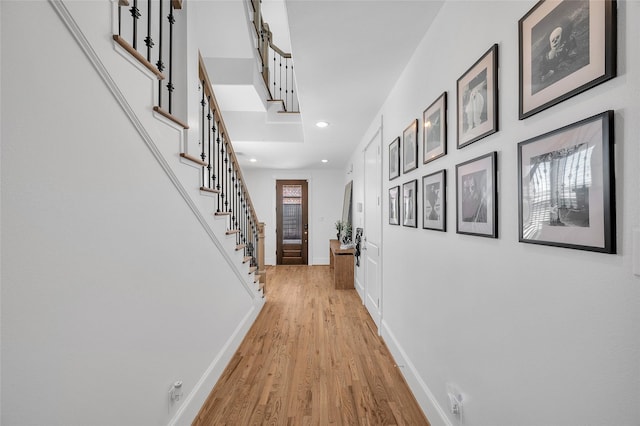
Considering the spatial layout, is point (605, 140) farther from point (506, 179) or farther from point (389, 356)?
point (389, 356)

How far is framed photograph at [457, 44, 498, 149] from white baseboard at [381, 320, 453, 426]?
4.78ft

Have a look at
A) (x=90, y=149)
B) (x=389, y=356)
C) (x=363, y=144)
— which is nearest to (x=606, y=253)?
(x=90, y=149)

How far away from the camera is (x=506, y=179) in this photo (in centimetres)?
104

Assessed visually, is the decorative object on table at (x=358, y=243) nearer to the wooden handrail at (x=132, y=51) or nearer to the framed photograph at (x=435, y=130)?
the framed photograph at (x=435, y=130)

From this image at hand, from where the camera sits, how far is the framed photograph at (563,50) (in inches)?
26.4

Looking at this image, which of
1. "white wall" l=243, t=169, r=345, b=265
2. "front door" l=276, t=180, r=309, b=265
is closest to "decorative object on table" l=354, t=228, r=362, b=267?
"white wall" l=243, t=169, r=345, b=265

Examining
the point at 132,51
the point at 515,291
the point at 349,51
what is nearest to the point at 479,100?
the point at 515,291

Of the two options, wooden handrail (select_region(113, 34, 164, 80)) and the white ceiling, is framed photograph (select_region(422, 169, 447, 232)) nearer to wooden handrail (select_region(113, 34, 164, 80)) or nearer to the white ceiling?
the white ceiling

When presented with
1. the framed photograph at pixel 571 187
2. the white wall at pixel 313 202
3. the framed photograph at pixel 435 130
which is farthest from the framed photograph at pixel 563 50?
the white wall at pixel 313 202

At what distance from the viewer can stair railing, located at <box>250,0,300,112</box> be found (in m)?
3.72

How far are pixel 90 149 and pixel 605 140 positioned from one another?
1505 mm

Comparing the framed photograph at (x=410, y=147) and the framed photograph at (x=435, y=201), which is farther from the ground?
the framed photograph at (x=410, y=147)

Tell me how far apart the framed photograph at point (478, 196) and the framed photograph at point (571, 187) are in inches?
6.0

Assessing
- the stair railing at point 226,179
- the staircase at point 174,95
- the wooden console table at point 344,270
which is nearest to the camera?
the staircase at point 174,95
